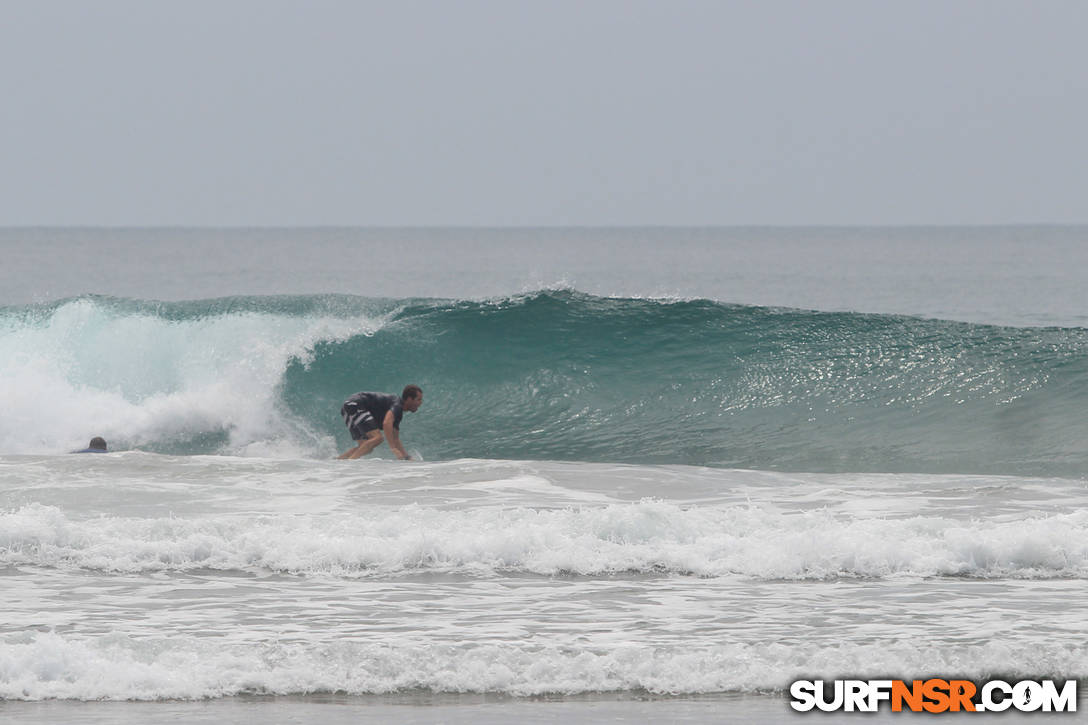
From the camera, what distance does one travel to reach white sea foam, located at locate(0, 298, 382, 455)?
1552cm

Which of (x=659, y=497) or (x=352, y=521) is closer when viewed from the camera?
(x=352, y=521)

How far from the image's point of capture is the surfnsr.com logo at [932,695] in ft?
18.6

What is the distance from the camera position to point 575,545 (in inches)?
329

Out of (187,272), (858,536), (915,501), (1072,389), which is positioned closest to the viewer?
(858,536)

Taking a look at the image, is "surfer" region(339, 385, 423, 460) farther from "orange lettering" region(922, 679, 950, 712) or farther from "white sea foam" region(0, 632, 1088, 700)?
"orange lettering" region(922, 679, 950, 712)

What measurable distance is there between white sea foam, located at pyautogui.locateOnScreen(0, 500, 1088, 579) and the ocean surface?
0.08 feet

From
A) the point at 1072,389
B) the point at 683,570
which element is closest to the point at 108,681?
the point at 683,570

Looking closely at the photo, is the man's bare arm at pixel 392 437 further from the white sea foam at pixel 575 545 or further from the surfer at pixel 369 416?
the white sea foam at pixel 575 545

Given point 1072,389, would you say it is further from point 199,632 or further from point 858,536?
point 199,632

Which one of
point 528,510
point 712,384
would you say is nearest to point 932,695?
point 528,510

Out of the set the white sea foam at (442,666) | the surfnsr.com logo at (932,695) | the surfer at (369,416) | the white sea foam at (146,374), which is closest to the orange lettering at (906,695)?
the surfnsr.com logo at (932,695)

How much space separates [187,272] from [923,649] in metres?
68.3

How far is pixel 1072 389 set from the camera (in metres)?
15.1

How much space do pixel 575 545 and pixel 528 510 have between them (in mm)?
798
